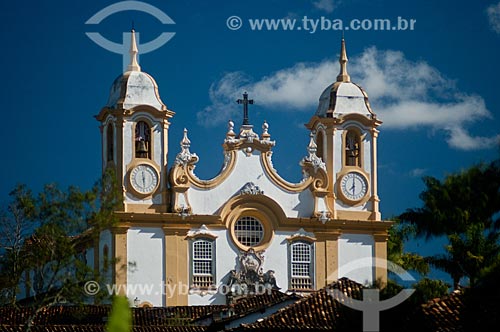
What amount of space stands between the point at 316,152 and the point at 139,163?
23.0 feet

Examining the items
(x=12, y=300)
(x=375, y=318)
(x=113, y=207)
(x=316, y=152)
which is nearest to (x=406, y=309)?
(x=375, y=318)

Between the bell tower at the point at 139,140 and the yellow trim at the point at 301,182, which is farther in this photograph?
the yellow trim at the point at 301,182

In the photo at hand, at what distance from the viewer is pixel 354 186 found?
210ft

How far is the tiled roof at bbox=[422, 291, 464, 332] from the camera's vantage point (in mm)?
36500

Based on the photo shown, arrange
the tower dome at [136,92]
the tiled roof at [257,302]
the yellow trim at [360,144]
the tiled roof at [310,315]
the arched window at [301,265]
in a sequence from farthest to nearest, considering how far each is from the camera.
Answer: the yellow trim at [360,144] < the arched window at [301,265] < the tower dome at [136,92] < the tiled roof at [257,302] < the tiled roof at [310,315]

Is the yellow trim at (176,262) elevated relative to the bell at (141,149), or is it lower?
lower

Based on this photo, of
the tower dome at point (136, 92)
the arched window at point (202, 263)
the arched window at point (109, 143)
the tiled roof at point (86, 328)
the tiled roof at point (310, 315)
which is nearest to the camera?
the tiled roof at point (310, 315)

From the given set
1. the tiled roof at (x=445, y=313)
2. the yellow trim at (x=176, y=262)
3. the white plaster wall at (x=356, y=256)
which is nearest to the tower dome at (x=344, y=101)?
the white plaster wall at (x=356, y=256)

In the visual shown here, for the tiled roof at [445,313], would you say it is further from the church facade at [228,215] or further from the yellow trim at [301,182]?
the yellow trim at [301,182]

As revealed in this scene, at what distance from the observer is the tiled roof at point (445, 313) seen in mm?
36500

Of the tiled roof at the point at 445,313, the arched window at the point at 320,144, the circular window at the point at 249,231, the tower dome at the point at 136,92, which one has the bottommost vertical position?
the tiled roof at the point at 445,313

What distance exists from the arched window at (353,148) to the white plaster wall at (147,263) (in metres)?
8.09

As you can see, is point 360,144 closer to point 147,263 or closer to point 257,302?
point 147,263

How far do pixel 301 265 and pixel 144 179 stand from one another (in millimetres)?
6387
